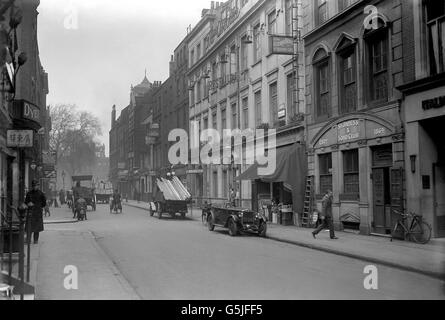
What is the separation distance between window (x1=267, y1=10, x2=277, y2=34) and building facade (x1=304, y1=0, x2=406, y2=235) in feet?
10.5

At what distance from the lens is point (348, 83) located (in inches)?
730

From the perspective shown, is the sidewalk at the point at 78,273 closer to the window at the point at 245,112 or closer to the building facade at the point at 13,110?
the building facade at the point at 13,110

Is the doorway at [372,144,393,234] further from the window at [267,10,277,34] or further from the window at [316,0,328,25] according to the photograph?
the window at [267,10,277,34]

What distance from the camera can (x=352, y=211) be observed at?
17938 millimetres

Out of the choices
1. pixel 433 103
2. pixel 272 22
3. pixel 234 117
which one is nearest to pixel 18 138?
pixel 433 103

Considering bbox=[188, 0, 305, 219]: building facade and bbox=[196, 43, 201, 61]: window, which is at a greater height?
bbox=[196, 43, 201, 61]: window

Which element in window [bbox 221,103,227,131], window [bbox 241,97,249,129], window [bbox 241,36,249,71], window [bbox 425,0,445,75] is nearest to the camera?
window [bbox 425,0,445,75]

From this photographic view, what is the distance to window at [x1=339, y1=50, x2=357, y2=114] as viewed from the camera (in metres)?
18.2

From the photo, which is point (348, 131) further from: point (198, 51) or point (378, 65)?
point (198, 51)

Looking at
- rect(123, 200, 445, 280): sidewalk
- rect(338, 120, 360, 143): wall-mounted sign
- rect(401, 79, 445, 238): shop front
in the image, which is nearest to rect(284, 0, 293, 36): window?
rect(338, 120, 360, 143): wall-mounted sign

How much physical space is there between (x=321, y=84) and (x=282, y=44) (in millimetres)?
2535

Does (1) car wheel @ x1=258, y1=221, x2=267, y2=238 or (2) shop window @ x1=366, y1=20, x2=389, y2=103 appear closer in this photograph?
(2) shop window @ x1=366, y1=20, x2=389, y2=103
